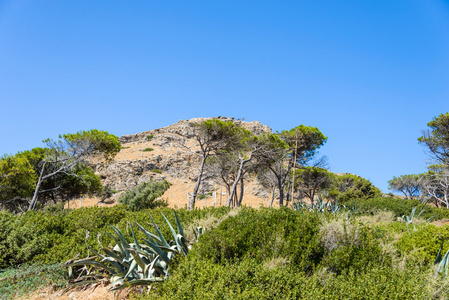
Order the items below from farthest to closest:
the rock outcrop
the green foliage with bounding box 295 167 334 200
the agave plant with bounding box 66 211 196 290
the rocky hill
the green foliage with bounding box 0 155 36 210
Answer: the rock outcrop → the rocky hill → the green foliage with bounding box 295 167 334 200 → the green foliage with bounding box 0 155 36 210 → the agave plant with bounding box 66 211 196 290

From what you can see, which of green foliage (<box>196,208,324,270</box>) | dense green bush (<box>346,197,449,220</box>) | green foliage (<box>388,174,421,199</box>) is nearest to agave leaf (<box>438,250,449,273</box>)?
green foliage (<box>196,208,324,270</box>)

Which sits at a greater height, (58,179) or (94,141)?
(94,141)

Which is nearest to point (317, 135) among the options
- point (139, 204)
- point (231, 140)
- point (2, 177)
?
point (231, 140)

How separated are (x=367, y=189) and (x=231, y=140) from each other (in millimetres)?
17387

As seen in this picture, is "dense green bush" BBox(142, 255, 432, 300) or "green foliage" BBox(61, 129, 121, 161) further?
"green foliage" BBox(61, 129, 121, 161)

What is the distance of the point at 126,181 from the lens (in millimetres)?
45281

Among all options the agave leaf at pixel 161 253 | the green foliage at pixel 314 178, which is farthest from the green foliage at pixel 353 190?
the agave leaf at pixel 161 253

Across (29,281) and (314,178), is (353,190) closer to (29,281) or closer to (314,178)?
(314,178)

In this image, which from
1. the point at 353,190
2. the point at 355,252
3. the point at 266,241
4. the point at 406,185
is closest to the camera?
the point at 355,252

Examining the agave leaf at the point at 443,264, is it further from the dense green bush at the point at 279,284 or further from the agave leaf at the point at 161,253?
the agave leaf at the point at 161,253

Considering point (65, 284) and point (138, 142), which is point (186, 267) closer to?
point (65, 284)

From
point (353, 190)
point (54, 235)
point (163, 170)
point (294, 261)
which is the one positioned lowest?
point (54, 235)

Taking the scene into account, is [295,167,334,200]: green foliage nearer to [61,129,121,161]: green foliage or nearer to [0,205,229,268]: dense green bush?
[61,129,121,161]: green foliage

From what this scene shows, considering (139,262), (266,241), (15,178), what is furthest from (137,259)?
(15,178)
